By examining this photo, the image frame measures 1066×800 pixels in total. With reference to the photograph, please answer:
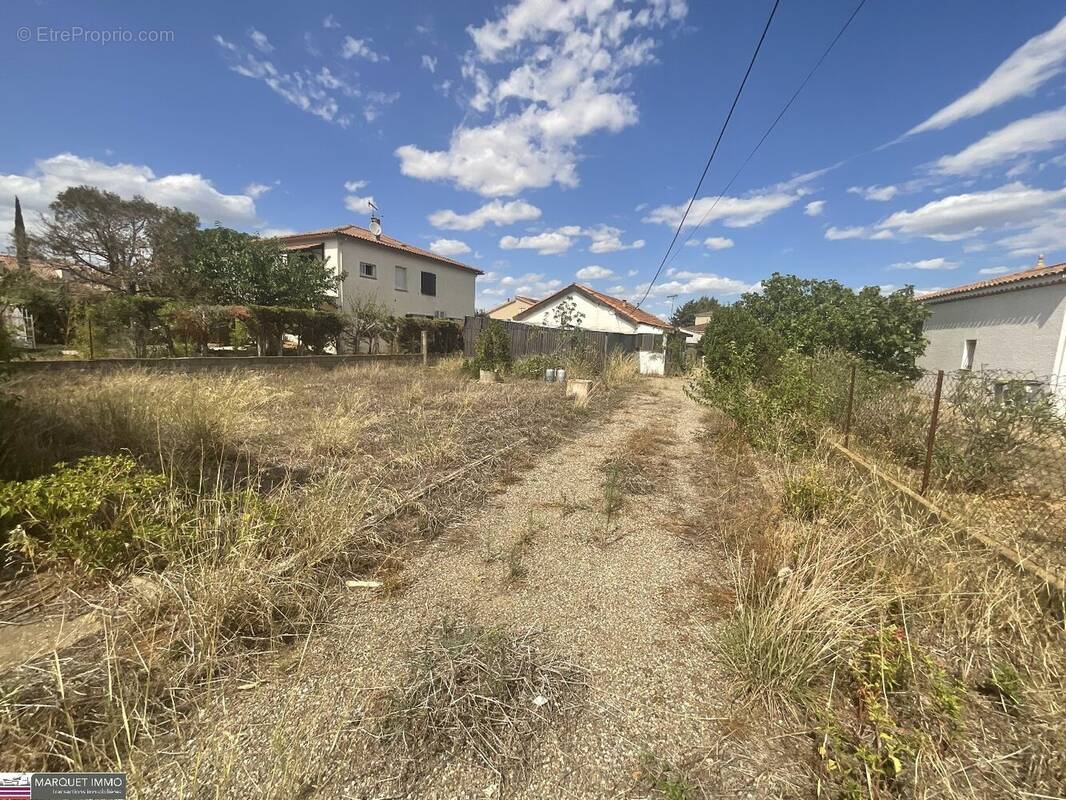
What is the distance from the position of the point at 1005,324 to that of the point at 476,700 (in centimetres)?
1669

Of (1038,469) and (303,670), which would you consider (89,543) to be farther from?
(1038,469)

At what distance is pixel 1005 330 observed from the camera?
448 inches

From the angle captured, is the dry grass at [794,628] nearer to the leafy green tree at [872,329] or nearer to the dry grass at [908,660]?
the dry grass at [908,660]

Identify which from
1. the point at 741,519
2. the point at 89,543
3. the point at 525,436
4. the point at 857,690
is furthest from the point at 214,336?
the point at 857,690

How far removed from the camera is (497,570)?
3.13 m

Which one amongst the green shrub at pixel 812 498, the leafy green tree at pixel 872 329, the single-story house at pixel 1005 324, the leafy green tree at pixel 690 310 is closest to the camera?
the green shrub at pixel 812 498

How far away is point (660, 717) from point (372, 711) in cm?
132

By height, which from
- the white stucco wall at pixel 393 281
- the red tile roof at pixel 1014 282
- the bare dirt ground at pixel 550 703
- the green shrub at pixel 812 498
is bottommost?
the bare dirt ground at pixel 550 703

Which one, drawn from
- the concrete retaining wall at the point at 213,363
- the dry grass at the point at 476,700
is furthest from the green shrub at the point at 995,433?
the concrete retaining wall at the point at 213,363

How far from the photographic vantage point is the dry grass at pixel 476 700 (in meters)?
1.74

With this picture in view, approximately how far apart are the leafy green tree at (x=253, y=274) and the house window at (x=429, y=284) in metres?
7.32

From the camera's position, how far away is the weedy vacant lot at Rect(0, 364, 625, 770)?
5.68 ft

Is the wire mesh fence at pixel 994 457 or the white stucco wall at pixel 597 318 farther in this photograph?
the white stucco wall at pixel 597 318

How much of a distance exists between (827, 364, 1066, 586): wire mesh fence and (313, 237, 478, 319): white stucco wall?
20.8 metres
